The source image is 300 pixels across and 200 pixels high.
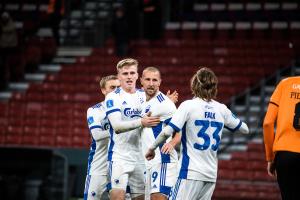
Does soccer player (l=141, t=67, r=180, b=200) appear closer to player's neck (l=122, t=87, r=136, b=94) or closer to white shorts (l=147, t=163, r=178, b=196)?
white shorts (l=147, t=163, r=178, b=196)

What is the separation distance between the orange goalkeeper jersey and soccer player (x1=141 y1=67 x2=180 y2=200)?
1957 mm

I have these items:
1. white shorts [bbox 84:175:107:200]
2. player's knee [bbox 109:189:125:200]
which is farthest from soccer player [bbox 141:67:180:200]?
white shorts [bbox 84:175:107:200]

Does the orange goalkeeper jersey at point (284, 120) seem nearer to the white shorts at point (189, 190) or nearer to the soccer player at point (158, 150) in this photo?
the white shorts at point (189, 190)

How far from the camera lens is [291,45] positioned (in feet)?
65.8

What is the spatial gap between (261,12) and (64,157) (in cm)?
822

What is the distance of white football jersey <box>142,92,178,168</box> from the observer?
9305 millimetres

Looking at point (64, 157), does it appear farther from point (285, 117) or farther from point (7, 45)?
point (285, 117)

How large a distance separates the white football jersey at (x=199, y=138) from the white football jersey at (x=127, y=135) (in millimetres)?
1174

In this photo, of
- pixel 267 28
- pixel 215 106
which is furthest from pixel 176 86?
pixel 215 106

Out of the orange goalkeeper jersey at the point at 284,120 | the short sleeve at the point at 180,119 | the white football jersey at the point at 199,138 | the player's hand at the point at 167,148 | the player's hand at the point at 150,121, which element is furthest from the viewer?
the player's hand at the point at 150,121

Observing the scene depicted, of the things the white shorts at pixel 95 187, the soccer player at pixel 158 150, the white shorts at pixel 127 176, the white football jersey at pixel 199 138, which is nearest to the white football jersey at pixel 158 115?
the soccer player at pixel 158 150

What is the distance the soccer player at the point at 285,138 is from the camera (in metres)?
7.21

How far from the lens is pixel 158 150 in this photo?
947 centimetres

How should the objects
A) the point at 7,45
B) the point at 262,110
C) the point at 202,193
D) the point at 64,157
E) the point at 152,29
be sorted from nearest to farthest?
A: the point at 202,193
the point at 64,157
the point at 262,110
the point at 7,45
the point at 152,29
